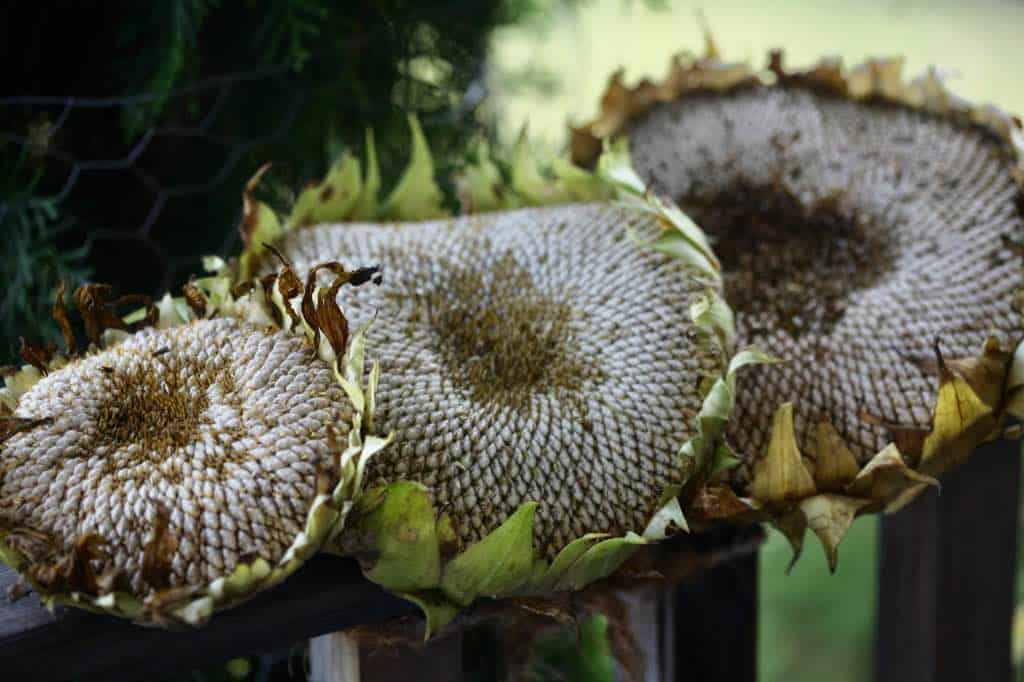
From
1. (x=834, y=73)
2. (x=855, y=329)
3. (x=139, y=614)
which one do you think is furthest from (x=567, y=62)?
(x=139, y=614)

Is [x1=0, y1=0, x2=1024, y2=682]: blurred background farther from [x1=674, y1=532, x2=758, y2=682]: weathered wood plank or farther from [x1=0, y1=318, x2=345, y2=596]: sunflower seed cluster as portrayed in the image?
[x1=0, y1=318, x2=345, y2=596]: sunflower seed cluster

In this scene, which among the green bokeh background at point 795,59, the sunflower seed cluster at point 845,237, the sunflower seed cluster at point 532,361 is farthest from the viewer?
the green bokeh background at point 795,59

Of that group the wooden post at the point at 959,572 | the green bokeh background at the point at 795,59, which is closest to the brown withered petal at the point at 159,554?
the green bokeh background at the point at 795,59

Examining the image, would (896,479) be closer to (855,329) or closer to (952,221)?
(855,329)

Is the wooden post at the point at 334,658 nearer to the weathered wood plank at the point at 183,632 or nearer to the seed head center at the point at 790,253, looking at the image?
the weathered wood plank at the point at 183,632

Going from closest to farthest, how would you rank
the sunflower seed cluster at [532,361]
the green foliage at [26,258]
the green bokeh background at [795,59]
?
1. the sunflower seed cluster at [532,361]
2. the green foliage at [26,258]
3. the green bokeh background at [795,59]

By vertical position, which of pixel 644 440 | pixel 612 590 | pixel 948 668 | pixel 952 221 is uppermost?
pixel 952 221

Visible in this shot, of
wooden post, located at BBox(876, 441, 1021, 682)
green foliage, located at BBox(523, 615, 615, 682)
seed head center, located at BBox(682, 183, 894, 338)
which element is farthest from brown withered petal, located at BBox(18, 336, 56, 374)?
wooden post, located at BBox(876, 441, 1021, 682)
